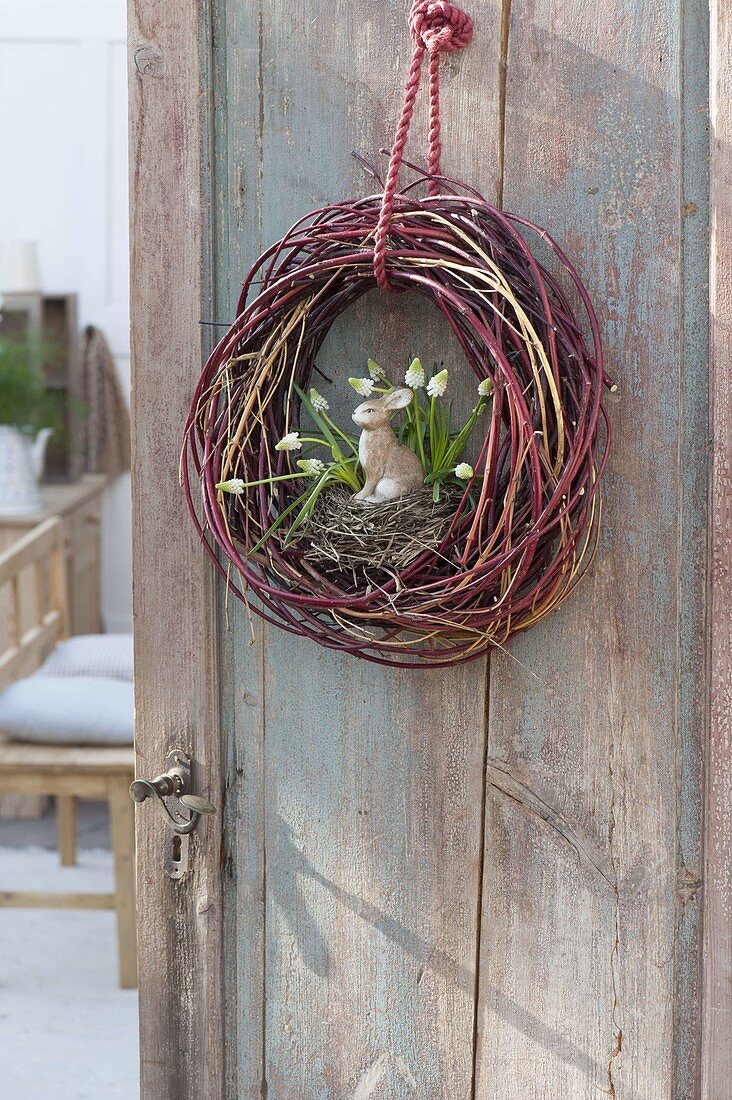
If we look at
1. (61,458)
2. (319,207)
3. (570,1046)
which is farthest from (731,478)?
(61,458)

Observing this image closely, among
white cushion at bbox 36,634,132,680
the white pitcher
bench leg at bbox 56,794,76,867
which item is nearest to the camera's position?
white cushion at bbox 36,634,132,680

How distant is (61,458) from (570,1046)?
3058mm

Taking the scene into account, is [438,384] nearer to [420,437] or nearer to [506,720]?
[420,437]

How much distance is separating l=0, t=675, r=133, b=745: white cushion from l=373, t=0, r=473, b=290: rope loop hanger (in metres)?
1.59

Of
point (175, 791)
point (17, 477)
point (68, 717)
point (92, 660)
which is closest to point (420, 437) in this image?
point (175, 791)

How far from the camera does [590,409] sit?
96cm

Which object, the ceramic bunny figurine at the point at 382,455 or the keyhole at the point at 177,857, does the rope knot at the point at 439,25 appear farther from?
the keyhole at the point at 177,857

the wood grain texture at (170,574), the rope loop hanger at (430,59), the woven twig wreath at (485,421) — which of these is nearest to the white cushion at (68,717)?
the wood grain texture at (170,574)

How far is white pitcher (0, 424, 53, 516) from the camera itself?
124 inches

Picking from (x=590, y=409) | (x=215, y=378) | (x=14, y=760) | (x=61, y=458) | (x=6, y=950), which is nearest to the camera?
(x=590, y=409)

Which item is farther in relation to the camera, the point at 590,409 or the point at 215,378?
the point at 215,378

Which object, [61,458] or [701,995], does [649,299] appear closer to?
[701,995]

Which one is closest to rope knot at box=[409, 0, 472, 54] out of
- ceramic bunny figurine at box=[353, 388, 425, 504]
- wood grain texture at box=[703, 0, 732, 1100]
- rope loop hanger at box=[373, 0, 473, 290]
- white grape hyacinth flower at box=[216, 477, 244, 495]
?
rope loop hanger at box=[373, 0, 473, 290]

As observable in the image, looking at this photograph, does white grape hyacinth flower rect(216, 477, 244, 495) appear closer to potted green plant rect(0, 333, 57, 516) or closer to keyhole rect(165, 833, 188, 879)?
keyhole rect(165, 833, 188, 879)
